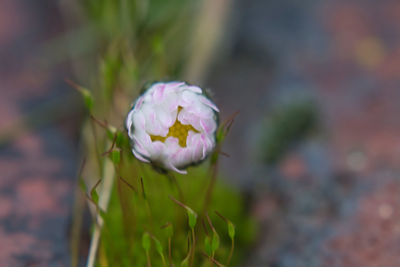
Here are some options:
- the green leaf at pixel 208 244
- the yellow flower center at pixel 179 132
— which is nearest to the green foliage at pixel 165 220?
the green leaf at pixel 208 244

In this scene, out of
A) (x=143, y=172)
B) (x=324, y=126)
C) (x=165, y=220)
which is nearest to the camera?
(x=143, y=172)

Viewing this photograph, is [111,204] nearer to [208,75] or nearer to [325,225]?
[325,225]

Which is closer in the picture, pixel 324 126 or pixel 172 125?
pixel 172 125

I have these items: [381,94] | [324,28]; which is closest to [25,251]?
[381,94]

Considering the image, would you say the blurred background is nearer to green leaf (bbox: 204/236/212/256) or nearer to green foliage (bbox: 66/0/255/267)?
green foliage (bbox: 66/0/255/267)

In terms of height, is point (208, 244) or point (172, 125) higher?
point (172, 125)

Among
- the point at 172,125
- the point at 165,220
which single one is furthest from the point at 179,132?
the point at 165,220

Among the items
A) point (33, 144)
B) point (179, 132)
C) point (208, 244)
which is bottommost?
point (33, 144)

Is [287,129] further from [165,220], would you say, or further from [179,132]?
[179,132]
